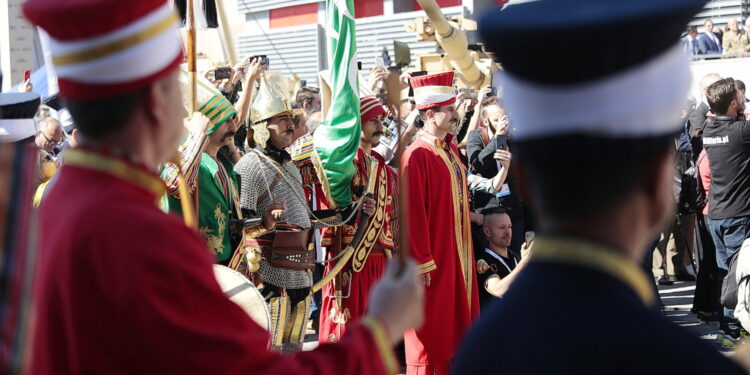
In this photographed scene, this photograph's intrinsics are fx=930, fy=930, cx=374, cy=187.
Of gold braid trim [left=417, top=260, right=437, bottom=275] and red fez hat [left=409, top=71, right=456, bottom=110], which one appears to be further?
red fez hat [left=409, top=71, right=456, bottom=110]

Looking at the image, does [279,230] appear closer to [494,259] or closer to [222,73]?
[494,259]

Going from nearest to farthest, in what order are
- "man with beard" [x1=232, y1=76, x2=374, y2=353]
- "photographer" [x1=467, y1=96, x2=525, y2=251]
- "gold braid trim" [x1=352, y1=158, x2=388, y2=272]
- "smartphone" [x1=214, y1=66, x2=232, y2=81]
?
"man with beard" [x1=232, y1=76, x2=374, y2=353]
"gold braid trim" [x1=352, y1=158, x2=388, y2=272]
"smartphone" [x1=214, y1=66, x2=232, y2=81]
"photographer" [x1=467, y1=96, x2=525, y2=251]

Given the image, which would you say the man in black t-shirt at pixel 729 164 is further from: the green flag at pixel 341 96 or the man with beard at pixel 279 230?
the man with beard at pixel 279 230

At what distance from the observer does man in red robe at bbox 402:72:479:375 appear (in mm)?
6152

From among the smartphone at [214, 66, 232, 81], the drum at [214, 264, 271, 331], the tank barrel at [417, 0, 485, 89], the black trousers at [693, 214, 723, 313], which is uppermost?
the tank barrel at [417, 0, 485, 89]

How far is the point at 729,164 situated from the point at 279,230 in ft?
13.3

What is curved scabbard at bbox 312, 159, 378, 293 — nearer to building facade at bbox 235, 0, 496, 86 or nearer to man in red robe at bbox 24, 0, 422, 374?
man in red robe at bbox 24, 0, 422, 374

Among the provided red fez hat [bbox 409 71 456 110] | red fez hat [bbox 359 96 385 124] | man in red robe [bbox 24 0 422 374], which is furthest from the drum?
red fez hat [bbox 359 96 385 124]

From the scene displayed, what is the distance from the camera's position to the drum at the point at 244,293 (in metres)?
3.58

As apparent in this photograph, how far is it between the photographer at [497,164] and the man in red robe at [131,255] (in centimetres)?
611

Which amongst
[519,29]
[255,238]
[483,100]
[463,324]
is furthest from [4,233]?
[483,100]

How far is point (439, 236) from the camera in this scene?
20.8 ft

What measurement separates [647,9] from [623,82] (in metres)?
0.12

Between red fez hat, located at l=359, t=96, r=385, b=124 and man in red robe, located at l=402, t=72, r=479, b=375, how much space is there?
16.3 inches
